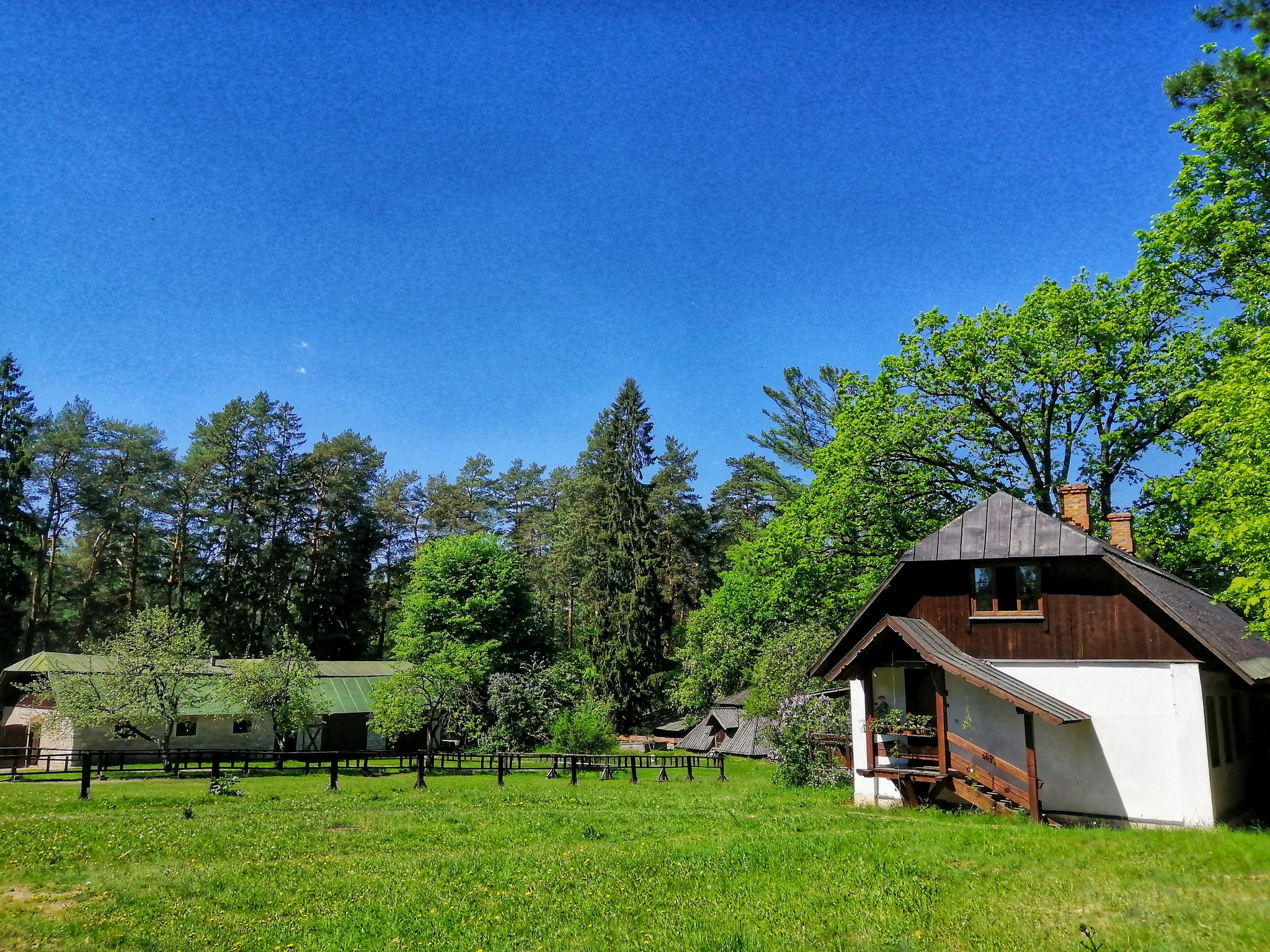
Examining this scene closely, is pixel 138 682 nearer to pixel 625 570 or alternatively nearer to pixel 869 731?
pixel 869 731

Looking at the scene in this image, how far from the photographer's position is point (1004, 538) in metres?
19.2

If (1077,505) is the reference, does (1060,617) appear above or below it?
below

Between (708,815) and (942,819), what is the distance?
4.85 meters

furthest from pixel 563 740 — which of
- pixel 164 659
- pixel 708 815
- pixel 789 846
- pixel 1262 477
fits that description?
pixel 1262 477

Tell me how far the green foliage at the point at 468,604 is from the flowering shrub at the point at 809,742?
24.7 metres

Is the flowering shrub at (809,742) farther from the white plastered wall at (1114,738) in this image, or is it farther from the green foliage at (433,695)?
the green foliage at (433,695)

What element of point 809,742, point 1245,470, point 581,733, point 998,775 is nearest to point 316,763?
point 581,733

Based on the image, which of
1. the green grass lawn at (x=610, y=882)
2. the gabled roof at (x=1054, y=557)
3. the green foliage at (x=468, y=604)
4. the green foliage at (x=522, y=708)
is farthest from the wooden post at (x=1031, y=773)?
the green foliage at (x=468, y=604)

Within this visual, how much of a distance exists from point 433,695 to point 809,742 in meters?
21.7

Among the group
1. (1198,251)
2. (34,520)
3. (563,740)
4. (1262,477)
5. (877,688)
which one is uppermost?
(1198,251)

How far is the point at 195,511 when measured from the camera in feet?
181

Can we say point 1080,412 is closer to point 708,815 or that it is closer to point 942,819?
point 942,819

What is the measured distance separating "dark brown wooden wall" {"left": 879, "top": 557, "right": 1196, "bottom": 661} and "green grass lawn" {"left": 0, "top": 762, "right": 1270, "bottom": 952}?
12.8 feet

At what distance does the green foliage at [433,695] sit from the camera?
37.7 metres
